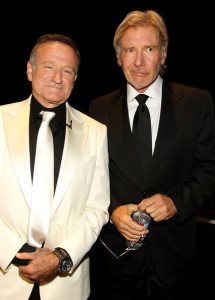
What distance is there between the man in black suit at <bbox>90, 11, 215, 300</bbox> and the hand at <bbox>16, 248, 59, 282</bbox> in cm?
48

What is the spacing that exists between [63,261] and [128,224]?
432 mm

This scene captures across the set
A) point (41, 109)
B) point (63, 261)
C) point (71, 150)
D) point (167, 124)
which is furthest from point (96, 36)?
point (63, 261)

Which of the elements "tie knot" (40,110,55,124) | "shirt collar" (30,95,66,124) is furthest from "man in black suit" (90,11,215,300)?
"tie knot" (40,110,55,124)

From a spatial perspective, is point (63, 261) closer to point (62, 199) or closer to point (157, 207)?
point (62, 199)

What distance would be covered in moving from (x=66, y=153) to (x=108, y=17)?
3370mm

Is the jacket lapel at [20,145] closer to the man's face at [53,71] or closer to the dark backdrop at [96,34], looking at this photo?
the man's face at [53,71]

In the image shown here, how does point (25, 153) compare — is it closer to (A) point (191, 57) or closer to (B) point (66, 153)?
(B) point (66, 153)

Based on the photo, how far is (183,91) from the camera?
2.01 metres

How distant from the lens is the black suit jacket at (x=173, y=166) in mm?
1896

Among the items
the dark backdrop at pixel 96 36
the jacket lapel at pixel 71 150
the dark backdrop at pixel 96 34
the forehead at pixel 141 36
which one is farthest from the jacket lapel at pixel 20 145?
the dark backdrop at pixel 96 36

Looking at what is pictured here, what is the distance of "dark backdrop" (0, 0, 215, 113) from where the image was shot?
4.30 m

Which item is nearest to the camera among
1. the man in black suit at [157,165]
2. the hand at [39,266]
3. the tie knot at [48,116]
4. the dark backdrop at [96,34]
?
the hand at [39,266]

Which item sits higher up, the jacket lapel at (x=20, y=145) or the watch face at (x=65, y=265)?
the jacket lapel at (x=20, y=145)

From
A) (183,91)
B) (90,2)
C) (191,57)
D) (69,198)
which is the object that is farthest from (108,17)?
(69,198)
